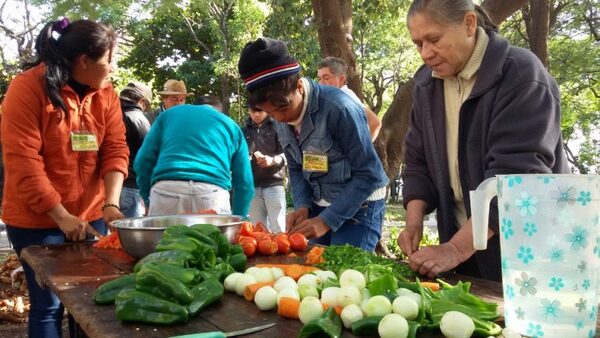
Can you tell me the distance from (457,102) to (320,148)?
1.04 meters

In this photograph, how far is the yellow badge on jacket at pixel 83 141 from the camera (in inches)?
121

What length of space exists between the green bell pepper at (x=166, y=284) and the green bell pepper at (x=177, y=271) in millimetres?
20

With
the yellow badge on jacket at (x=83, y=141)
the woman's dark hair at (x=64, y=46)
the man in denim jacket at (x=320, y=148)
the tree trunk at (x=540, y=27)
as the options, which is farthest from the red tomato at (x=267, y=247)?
the tree trunk at (x=540, y=27)

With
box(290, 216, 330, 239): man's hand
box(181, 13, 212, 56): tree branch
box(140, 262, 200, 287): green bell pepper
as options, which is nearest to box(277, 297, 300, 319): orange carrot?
box(140, 262, 200, 287): green bell pepper

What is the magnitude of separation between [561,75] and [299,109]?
1795 centimetres

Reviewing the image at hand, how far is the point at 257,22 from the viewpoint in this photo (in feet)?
67.9

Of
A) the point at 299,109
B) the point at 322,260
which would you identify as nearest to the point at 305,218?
the point at 299,109

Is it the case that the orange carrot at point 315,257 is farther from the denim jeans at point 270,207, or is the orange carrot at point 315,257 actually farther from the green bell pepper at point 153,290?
the denim jeans at point 270,207

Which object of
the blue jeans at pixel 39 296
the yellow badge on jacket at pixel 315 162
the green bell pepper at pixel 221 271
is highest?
the yellow badge on jacket at pixel 315 162

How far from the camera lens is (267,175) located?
266 inches

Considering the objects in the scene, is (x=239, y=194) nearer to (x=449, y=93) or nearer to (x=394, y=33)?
(x=449, y=93)

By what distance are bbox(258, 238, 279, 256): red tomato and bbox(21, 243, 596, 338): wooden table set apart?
52 millimetres

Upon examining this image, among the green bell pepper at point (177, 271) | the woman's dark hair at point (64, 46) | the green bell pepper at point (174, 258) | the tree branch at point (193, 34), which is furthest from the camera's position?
the tree branch at point (193, 34)

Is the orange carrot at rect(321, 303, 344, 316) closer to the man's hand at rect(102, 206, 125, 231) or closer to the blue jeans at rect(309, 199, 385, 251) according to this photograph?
the blue jeans at rect(309, 199, 385, 251)
